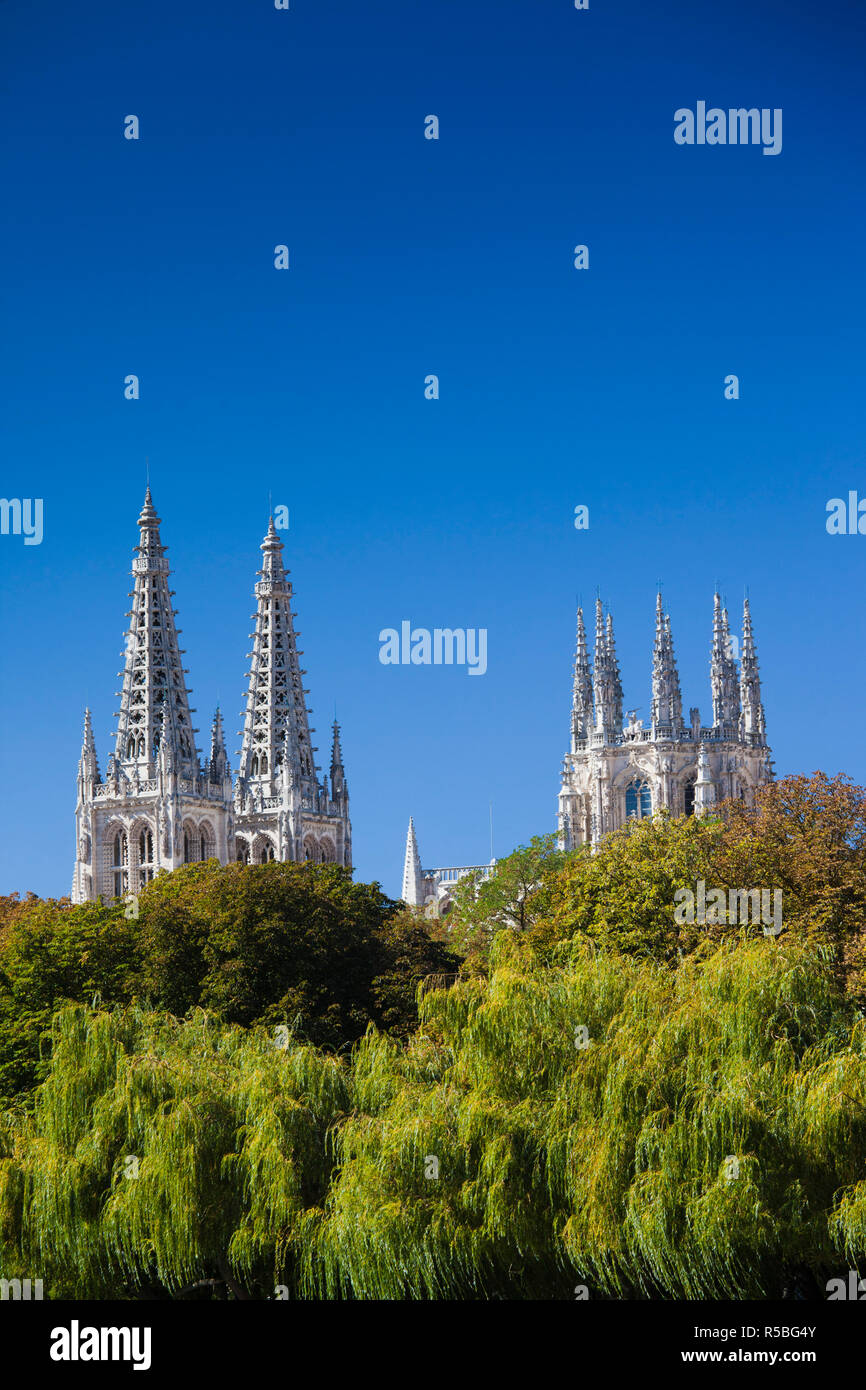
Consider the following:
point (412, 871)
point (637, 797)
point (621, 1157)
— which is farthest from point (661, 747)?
point (621, 1157)

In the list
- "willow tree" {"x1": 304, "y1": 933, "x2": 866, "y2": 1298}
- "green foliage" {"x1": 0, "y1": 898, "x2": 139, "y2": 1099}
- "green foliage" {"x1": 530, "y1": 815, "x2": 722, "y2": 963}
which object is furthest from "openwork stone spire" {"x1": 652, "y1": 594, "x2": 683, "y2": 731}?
"willow tree" {"x1": 304, "y1": 933, "x2": 866, "y2": 1298}

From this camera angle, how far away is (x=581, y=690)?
5413 inches

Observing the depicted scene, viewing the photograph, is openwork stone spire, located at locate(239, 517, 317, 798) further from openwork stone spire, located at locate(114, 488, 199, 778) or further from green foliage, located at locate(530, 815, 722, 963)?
green foliage, located at locate(530, 815, 722, 963)

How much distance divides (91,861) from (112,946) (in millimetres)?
78699

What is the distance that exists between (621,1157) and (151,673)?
364ft

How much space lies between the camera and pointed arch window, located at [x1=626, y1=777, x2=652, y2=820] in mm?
133000

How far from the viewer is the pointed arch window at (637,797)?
133000 millimetres

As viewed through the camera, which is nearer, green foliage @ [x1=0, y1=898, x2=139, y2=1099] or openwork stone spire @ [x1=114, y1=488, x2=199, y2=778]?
green foliage @ [x1=0, y1=898, x2=139, y2=1099]

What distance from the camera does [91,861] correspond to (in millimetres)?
142125

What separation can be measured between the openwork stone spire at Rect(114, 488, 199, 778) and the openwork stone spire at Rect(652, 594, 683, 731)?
3283 centimetres
